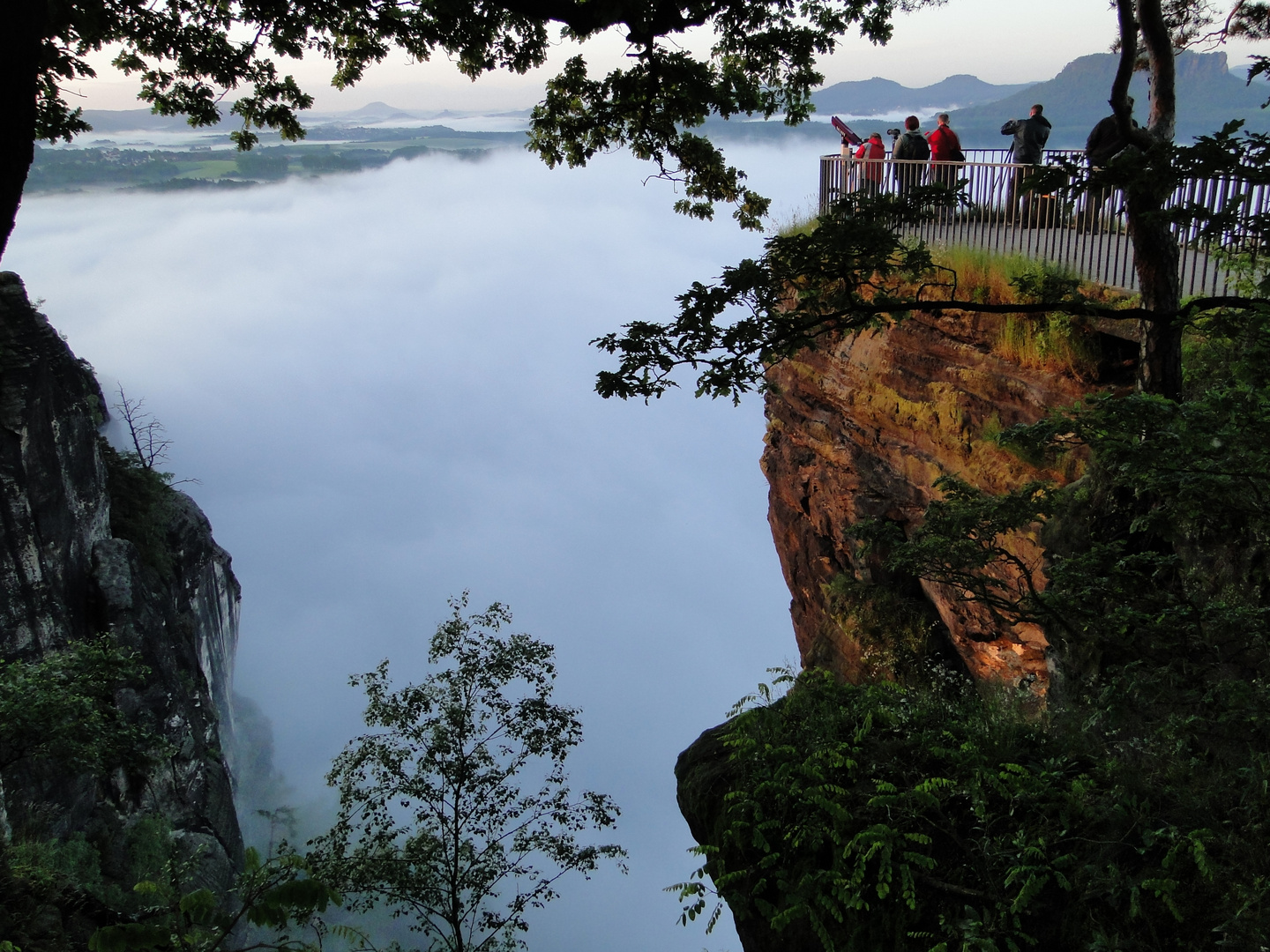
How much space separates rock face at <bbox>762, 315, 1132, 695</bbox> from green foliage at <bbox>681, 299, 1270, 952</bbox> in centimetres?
210

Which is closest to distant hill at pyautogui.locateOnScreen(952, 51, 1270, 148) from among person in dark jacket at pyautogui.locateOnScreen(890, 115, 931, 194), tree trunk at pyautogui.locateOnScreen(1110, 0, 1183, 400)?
person in dark jacket at pyautogui.locateOnScreen(890, 115, 931, 194)

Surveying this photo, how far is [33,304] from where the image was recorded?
20.9 metres

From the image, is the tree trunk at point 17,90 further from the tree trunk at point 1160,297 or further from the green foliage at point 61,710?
the green foliage at point 61,710

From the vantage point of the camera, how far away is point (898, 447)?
1341 cm

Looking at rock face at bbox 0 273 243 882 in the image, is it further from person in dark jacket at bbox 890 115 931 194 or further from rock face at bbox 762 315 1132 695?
person in dark jacket at bbox 890 115 931 194

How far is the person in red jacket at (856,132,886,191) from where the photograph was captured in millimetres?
13977

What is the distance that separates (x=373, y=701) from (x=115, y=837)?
1265 cm

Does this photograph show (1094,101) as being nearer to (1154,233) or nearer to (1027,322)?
(1027,322)

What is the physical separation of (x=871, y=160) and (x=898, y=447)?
4.51m

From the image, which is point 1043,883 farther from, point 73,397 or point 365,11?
point 73,397

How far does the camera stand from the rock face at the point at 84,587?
18.1 m


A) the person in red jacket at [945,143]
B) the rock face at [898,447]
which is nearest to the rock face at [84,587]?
the rock face at [898,447]

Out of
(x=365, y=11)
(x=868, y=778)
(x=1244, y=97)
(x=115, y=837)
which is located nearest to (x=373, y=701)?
(x=868, y=778)

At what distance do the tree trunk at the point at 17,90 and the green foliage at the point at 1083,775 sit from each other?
509 cm
